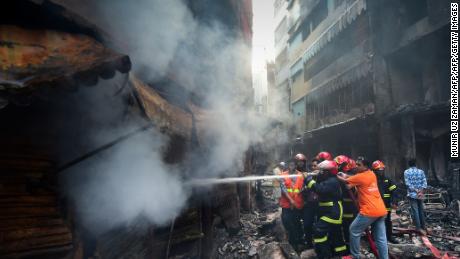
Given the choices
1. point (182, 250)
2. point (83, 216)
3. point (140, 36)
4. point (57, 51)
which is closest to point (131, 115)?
point (57, 51)

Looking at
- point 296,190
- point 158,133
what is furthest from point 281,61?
point 158,133

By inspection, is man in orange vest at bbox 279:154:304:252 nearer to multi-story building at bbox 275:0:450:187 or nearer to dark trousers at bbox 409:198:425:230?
dark trousers at bbox 409:198:425:230

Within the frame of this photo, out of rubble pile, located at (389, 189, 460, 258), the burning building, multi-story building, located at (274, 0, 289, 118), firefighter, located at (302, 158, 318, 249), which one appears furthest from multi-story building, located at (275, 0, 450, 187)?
the burning building

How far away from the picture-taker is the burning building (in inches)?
93.5

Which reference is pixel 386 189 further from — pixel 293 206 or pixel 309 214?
pixel 293 206

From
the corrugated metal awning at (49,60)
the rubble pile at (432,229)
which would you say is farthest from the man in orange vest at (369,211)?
the corrugated metal awning at (49,60)

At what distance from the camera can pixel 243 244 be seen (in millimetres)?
6750

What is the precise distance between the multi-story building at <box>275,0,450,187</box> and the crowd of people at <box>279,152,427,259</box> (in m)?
6.20

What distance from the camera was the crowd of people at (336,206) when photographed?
5215mm

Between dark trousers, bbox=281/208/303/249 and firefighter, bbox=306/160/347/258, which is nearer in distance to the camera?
firefighter, bbox=306/160/347/258

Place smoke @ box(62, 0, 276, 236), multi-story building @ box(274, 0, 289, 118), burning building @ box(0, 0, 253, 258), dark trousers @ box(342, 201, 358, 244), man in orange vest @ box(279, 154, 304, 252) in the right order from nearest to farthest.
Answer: burning building @ box(0, 0, 253, 258), smoke @ box(62, 0, 276, 236), dark trousers @ box(342, 201, 358, 244), man in orange vest @ box(279, 154, 304, 252), multi-story building @ box(274, 0, 289, 118)

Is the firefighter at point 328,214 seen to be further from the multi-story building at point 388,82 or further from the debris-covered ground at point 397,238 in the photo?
the multi-story building at point 388,82

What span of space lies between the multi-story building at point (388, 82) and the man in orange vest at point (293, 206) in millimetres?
8033

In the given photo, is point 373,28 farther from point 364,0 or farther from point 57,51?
point 57,51
